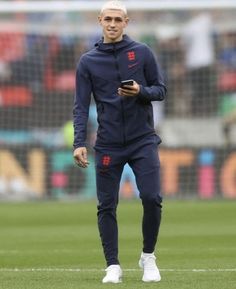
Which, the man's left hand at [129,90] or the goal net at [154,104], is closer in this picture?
the man's left hand at [129,90]

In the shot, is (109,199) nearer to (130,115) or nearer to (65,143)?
(130,115)

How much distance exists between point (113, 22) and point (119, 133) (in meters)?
0.93

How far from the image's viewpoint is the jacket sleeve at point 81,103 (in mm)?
9047

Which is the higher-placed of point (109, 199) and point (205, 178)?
point (109, 199)

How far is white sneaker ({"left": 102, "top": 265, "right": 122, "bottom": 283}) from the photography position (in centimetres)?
876

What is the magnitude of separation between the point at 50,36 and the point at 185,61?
10.5 ft

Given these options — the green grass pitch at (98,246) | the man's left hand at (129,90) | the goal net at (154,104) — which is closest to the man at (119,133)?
the man's left hand at (129,90)

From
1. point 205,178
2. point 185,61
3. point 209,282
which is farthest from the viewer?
point 185,61

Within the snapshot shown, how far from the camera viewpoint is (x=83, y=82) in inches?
357

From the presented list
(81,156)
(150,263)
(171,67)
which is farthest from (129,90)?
(171,67)

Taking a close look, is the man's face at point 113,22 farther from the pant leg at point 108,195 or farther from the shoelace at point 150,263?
the shoelace at point 150,263

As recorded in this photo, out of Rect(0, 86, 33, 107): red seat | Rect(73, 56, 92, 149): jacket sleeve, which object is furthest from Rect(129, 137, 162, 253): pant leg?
Rect(0, 86, 33, 107): red seat

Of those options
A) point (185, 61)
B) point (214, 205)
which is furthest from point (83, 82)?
point (185, 61)

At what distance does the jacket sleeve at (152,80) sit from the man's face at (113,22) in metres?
0.32
